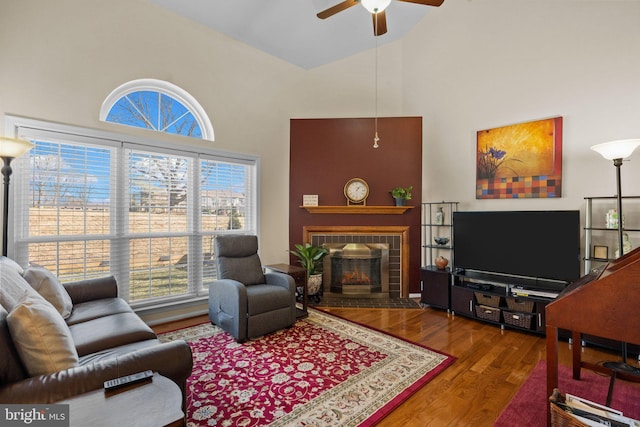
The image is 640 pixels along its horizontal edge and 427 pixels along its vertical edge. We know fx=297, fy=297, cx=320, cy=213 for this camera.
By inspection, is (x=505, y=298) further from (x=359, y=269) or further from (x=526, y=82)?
(x=526, y=82)

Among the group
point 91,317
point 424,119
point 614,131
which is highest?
point 424,119

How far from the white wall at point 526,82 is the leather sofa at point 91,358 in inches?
165

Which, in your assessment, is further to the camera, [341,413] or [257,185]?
[257,185]

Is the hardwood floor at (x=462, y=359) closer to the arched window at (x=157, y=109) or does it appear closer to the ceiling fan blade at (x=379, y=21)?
the arched window at (x=157, y=109)

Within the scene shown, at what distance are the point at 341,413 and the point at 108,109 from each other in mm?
3859

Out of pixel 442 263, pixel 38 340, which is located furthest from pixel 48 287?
pixel 442 263

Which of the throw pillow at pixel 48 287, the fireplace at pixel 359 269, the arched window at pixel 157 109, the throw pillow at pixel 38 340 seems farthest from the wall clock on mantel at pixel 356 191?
the throw pillow at pixel 38 340

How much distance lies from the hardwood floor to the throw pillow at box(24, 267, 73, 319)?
1.27 m

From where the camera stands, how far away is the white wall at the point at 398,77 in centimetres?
301

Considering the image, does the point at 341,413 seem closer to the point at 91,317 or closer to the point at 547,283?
the point at 91,317

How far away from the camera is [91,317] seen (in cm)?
A: 241

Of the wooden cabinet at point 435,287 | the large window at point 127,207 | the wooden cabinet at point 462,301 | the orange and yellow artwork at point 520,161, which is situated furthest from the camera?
the wooden cabinet at point 435,287

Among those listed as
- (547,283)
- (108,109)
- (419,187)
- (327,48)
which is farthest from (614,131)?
(108,109)

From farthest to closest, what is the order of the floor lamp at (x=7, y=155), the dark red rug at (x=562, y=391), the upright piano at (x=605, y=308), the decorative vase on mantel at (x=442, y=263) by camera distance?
the decorative vase on mantel at (x=442, y=263), the floor lamp at (x=7, y=155), the dark red rug at (x=562, y=391), the upright piano at (x=605, y=308)
